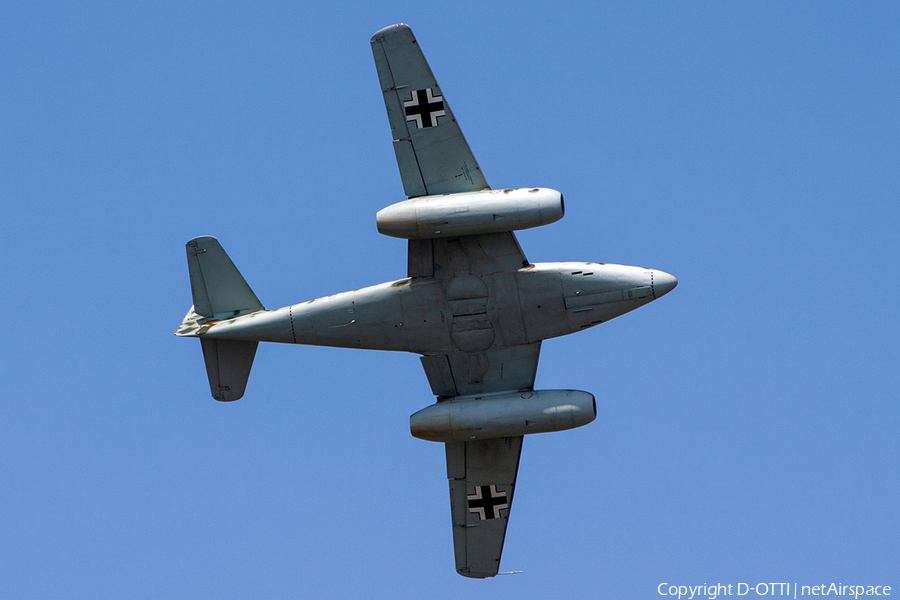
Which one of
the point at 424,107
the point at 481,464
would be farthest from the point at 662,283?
the point at 424,107

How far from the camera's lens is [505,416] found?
27.8 meters

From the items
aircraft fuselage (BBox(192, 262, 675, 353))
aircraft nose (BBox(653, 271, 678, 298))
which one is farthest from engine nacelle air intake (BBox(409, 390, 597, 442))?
aircraft nose (BBox(653, 271, 678, 298))

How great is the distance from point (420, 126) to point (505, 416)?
7.30m

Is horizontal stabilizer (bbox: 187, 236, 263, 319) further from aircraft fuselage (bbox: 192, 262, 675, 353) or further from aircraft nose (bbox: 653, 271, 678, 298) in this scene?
aircraft nose (bbox: 653, 271, 678, 298)

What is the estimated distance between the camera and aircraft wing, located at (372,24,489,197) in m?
27.3

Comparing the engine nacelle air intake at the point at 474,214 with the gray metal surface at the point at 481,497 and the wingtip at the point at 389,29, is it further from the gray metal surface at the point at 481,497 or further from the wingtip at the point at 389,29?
the gray metal surface at the point at 481,497

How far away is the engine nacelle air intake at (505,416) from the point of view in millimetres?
27656

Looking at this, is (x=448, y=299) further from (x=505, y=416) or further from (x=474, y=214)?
(x=505, y=416)

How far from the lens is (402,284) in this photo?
2811 cm

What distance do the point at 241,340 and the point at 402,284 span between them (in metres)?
4.34

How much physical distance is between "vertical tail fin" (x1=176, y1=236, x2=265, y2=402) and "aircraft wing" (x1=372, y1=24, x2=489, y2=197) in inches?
204

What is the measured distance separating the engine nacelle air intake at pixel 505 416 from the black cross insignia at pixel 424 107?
692 centimetres

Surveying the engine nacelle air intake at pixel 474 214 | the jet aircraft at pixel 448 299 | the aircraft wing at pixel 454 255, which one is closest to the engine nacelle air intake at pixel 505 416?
the jet aircraft at pixel 448 299

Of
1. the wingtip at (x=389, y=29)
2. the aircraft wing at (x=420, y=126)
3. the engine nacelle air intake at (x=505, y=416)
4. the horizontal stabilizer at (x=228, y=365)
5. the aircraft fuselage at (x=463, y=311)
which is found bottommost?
the engine nacelle air intake at (x=505, y=416)
